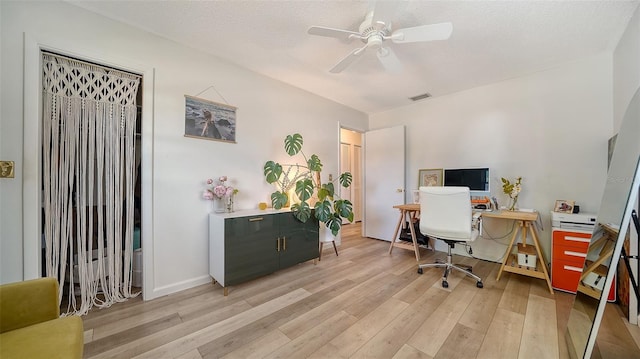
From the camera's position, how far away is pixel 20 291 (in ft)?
3.74

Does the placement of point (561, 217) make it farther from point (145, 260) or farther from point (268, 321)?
point (145, 260)

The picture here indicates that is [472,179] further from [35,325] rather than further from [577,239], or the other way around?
[35,325]

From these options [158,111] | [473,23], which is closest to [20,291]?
[158,111]

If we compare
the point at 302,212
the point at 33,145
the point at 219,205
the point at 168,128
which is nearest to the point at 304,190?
the point at 302,212

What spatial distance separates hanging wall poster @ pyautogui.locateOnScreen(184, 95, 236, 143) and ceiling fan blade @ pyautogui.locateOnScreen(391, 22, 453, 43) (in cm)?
188

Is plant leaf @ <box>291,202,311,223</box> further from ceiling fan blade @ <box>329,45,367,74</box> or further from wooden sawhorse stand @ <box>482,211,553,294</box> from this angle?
wooden sawhorse stand @ <box>482,211,553,294</box>

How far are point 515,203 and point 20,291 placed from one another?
4322 mm

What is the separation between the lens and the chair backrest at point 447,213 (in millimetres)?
2314

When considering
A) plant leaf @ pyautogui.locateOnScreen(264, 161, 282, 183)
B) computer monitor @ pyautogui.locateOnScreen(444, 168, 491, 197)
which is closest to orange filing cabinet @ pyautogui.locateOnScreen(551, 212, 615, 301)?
computer monitor @ pyautogui.locateOnScreen(444, 168, 491, 197)

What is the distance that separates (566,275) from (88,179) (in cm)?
448

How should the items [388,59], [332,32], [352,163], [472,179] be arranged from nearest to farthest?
1. [332,32]
2. [388,59]
3. [472,179]
4. [352,163]

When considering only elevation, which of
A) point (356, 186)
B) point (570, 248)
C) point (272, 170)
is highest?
point (272, 170)

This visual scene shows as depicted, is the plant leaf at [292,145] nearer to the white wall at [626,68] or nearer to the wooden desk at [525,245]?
the wooden desk at [525,245]

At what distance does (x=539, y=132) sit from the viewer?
109 inches
